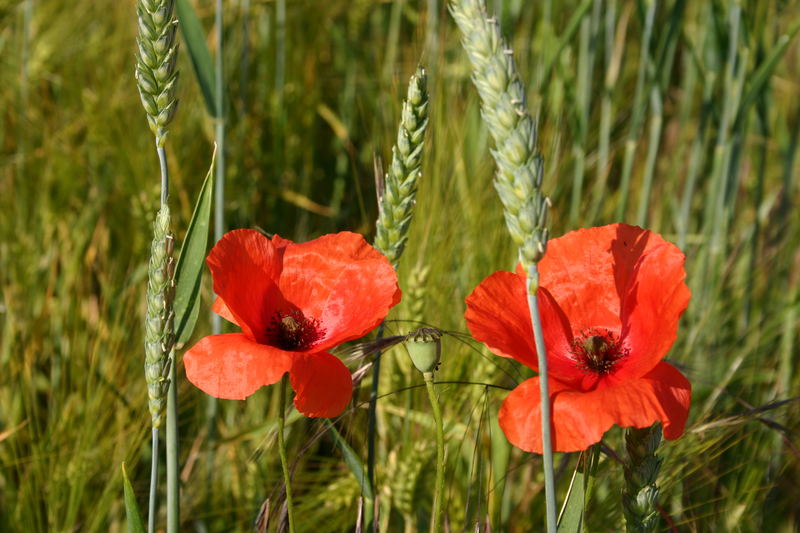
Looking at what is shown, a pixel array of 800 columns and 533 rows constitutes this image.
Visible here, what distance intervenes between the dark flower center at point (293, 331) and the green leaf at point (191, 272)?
0.05 meters

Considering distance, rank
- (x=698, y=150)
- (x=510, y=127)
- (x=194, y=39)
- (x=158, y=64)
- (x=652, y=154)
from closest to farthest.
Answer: (x=510, y=127) < (x=158, y=64) < (x=194, y=39) < (x=652, y=154) < (x=698, y=150)

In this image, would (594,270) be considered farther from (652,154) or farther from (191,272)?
(652,154)

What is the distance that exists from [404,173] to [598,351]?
0.52 feet

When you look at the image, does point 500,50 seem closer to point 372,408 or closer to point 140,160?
point 372,408

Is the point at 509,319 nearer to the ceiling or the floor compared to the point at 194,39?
nearer to the floor

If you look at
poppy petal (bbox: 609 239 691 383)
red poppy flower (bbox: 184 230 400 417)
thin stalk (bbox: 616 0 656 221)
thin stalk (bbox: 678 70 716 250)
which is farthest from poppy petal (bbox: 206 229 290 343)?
thin stalk (bbox: 678 70 716 250)

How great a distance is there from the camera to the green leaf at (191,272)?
0.56 metres

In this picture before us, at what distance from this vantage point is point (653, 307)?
0.55 meters

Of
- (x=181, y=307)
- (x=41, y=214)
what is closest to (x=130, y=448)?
(x=181, y=307)

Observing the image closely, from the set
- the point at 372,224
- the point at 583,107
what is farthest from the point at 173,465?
the point at 583,107

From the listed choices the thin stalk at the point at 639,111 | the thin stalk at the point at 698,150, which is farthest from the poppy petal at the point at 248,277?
the thin stalk at the point at 698,150

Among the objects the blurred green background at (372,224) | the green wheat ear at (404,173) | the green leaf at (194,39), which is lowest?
the blurred green background at (372,224)

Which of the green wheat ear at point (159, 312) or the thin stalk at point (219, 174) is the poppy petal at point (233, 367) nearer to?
the green wheat ear at point (159, 312)

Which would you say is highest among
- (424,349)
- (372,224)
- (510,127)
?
(510,127)
